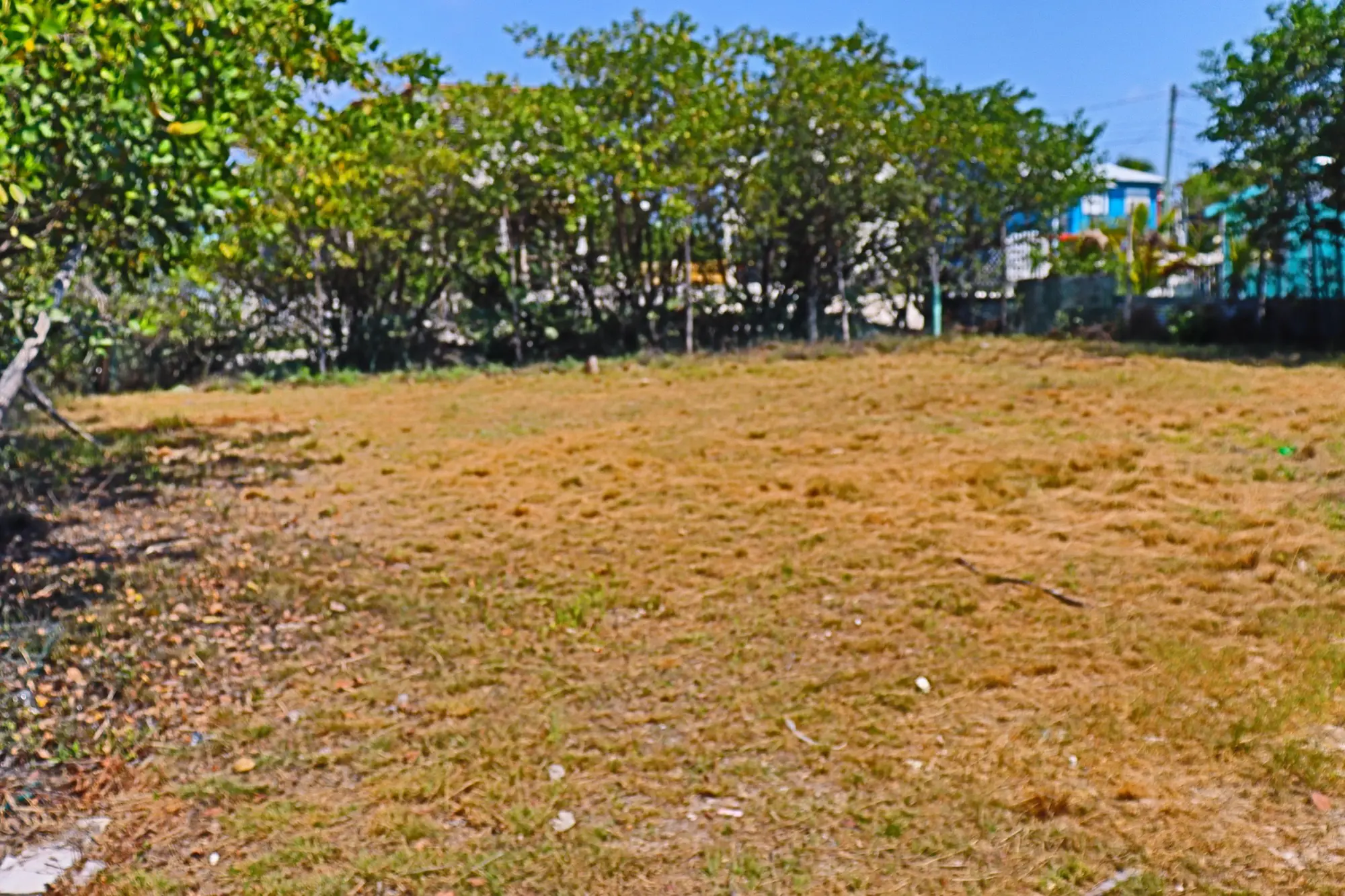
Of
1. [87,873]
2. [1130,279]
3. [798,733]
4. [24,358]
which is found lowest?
[87,873]

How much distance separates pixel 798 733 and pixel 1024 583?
58.8 inches

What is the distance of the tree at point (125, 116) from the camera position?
4.57 metres

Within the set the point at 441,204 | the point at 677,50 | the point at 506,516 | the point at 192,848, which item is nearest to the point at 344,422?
the point at 506,516

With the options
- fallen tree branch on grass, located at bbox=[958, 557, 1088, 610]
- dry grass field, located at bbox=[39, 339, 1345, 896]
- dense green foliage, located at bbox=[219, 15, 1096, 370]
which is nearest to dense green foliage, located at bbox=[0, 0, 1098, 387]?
dense green foliage, located at bbox=[219, 15, 1096, 370]

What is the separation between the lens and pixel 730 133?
12.7m

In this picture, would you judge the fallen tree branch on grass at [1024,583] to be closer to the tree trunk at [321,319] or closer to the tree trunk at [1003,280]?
the tree trunk at [321,319]

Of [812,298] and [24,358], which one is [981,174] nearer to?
[812,298]

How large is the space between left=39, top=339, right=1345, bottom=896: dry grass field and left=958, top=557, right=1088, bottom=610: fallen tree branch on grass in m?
0.03

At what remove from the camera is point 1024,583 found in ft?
15.4

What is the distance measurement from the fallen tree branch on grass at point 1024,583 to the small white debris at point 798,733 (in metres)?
1.39

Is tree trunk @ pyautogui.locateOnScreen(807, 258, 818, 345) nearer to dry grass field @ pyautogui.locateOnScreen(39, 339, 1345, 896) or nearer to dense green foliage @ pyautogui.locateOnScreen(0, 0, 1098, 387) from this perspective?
dense green foliage @ pyautogui.locateOnScreen(0, 0, 1098, 387)

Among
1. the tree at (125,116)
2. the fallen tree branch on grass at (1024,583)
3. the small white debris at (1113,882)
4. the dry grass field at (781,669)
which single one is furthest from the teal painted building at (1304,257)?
the small white debris at (1113,882)

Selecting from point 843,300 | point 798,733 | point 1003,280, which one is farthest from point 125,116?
point 1003,280

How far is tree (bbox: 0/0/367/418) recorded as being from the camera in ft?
15.0
